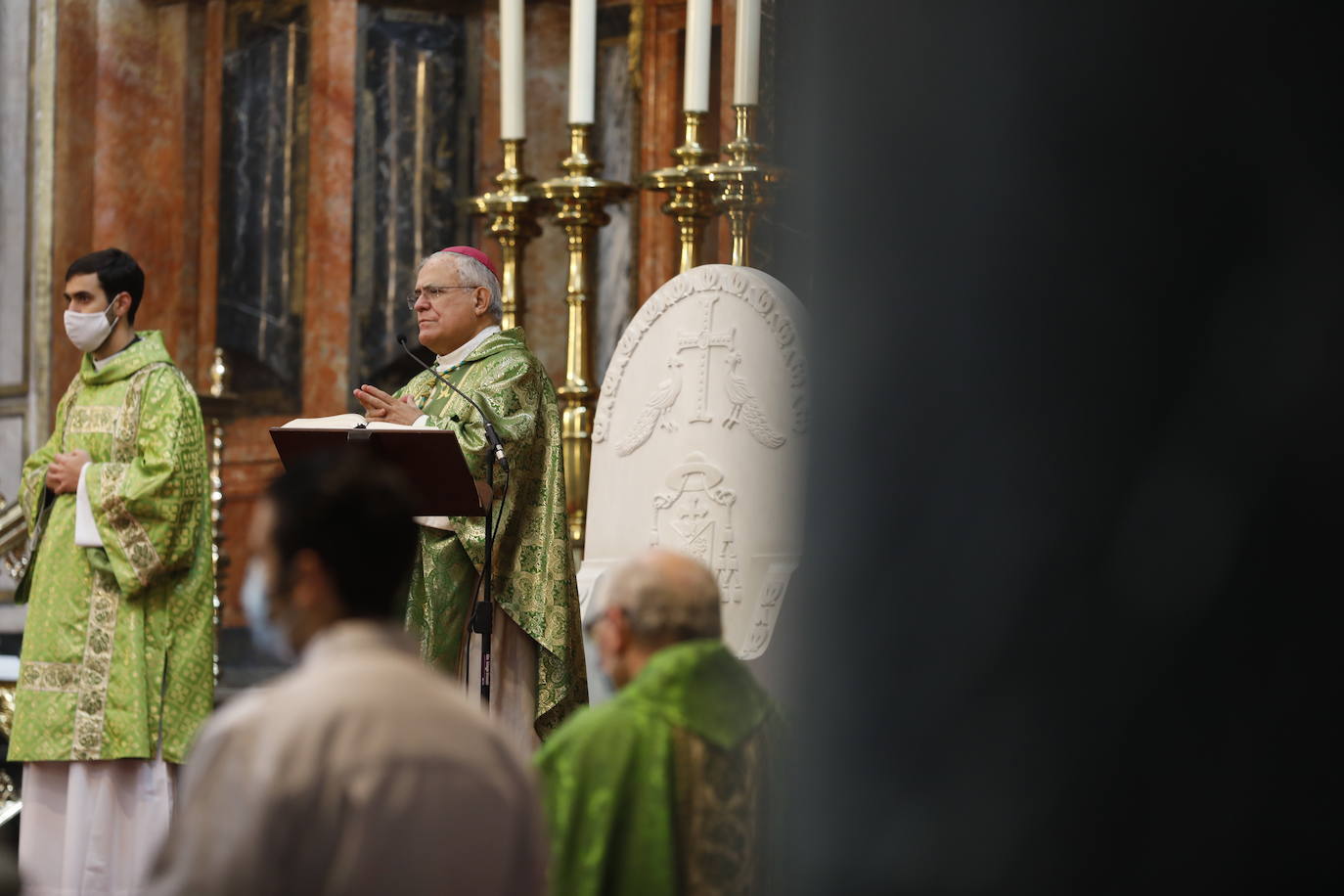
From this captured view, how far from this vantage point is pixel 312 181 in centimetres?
956

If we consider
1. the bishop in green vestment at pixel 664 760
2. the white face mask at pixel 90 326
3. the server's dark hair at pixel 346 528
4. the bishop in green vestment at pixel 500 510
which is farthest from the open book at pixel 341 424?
the server's dark hair at pixel 346 528

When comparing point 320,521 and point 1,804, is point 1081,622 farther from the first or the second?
point 1,804

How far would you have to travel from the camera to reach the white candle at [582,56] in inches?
277

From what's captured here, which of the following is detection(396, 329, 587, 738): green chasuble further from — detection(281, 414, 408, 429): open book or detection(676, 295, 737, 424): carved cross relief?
detection(281, 414, 408, 429): open book

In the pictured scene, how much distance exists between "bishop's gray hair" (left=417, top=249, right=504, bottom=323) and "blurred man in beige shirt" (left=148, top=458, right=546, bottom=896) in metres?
3.73

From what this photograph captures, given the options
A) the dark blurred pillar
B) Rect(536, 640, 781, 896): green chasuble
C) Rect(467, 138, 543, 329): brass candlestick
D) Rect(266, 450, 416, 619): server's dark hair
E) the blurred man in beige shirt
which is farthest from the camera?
Rect(467, 138, 543, 329): brass candlestick

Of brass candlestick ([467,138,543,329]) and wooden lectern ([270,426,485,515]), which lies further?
brass candlestick ([467,138,543,329])

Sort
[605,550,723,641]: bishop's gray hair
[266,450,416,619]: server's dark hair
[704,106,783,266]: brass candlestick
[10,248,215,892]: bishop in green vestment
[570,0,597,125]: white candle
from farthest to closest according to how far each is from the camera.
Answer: [570,0,597,125]: white candle < [704,106,783,266]: brass candlestick < [10,248,215,892]: bishop in green vestment < [605,550,723,641]: bishop's gray hair < [266,450,416,619]: server's dark hair

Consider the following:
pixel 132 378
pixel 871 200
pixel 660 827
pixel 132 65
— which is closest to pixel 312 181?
pixel 132 65

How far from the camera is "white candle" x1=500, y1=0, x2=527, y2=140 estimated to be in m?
7.16

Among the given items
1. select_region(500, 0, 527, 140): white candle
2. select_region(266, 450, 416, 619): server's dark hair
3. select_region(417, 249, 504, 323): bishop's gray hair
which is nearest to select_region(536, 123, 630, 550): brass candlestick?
select_region(500, 0, 527, 140): white candle

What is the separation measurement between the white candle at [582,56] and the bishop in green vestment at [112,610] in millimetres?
1742

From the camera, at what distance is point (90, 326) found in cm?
611

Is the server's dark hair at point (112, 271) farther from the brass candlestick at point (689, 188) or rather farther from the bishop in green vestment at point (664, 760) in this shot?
the bishop in green vestment at point (664, 760)
